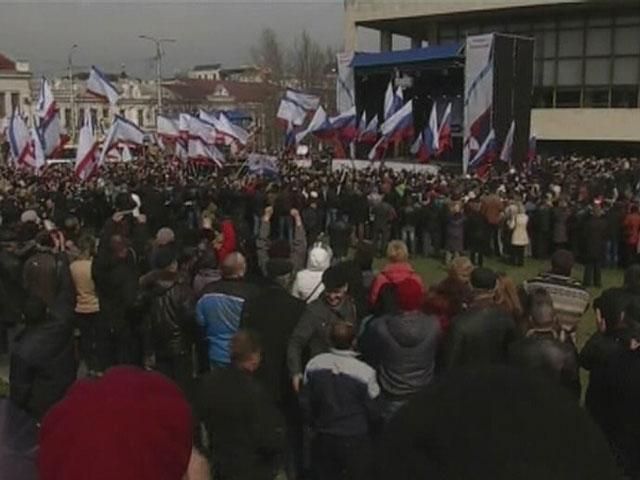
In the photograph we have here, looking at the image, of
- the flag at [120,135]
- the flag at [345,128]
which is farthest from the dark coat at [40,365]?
the flag at [345,128]

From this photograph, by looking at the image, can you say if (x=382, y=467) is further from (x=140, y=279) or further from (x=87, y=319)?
(x=87, y=319)

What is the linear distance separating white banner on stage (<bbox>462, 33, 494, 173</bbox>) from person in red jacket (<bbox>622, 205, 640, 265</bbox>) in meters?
20.4

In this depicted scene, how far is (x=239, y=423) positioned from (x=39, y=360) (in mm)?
1794

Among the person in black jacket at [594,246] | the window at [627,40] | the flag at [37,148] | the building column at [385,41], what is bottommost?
the person in black jacket at [594,246]

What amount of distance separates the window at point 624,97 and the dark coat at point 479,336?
4636cm

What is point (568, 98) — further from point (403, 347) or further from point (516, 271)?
point (403, 347)

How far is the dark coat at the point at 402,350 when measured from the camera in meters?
5.43

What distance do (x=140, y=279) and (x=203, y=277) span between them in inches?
39.8

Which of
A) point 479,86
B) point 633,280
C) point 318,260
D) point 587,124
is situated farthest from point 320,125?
point 587,124

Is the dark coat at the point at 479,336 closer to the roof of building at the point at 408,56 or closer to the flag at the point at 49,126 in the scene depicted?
the flag at the point at 49,126

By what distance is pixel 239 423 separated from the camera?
4.84 meters

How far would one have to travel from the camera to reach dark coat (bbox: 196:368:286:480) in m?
4.82

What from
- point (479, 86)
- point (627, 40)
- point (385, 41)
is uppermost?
point (385, 41)

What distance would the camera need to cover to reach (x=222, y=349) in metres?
6.40
